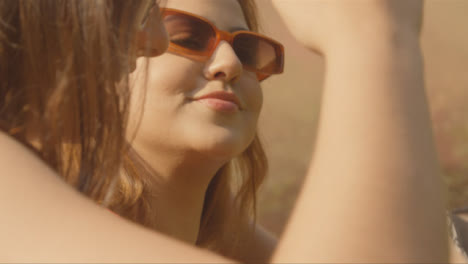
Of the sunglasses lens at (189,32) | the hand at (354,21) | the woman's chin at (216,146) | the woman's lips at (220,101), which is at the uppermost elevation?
the hand at (354,21)

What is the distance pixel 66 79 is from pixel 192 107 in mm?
312

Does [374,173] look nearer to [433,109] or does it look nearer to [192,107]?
[192,107]

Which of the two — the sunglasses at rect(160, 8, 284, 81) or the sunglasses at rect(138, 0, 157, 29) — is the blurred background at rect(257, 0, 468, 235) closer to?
the sunglasses at rect(160, 8, 284, 81)

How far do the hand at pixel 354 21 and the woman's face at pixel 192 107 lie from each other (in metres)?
0.31

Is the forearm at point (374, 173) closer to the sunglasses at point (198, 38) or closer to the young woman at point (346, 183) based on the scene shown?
the young woman at point (346, 183)

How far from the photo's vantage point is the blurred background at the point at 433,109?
197 centimetres

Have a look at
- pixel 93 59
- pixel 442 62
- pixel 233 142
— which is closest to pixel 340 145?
pixel 93 59

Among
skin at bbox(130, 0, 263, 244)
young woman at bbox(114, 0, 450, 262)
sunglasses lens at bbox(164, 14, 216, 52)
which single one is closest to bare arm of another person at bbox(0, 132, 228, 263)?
young woman at bbox(114, 0, 450, 262)

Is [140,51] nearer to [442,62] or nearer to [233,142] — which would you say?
[233,142]

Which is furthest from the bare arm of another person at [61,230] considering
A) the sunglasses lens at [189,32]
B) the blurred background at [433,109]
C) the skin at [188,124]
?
the blurred background at [433,109]

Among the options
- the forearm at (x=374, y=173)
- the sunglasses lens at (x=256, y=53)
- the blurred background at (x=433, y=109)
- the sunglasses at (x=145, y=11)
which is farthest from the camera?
the blurred background at (x=433, y=109)

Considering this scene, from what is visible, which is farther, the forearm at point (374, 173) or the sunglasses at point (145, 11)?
the sunglasses at point (145, 11)

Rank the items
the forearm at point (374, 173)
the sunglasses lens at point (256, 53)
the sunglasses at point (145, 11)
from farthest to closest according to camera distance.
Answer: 1. the sunglasses lens at point (256, 53)
2. the sunglasses at point (145, 11)
3. the forearm at point (374, 173)

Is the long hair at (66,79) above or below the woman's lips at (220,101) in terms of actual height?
above
